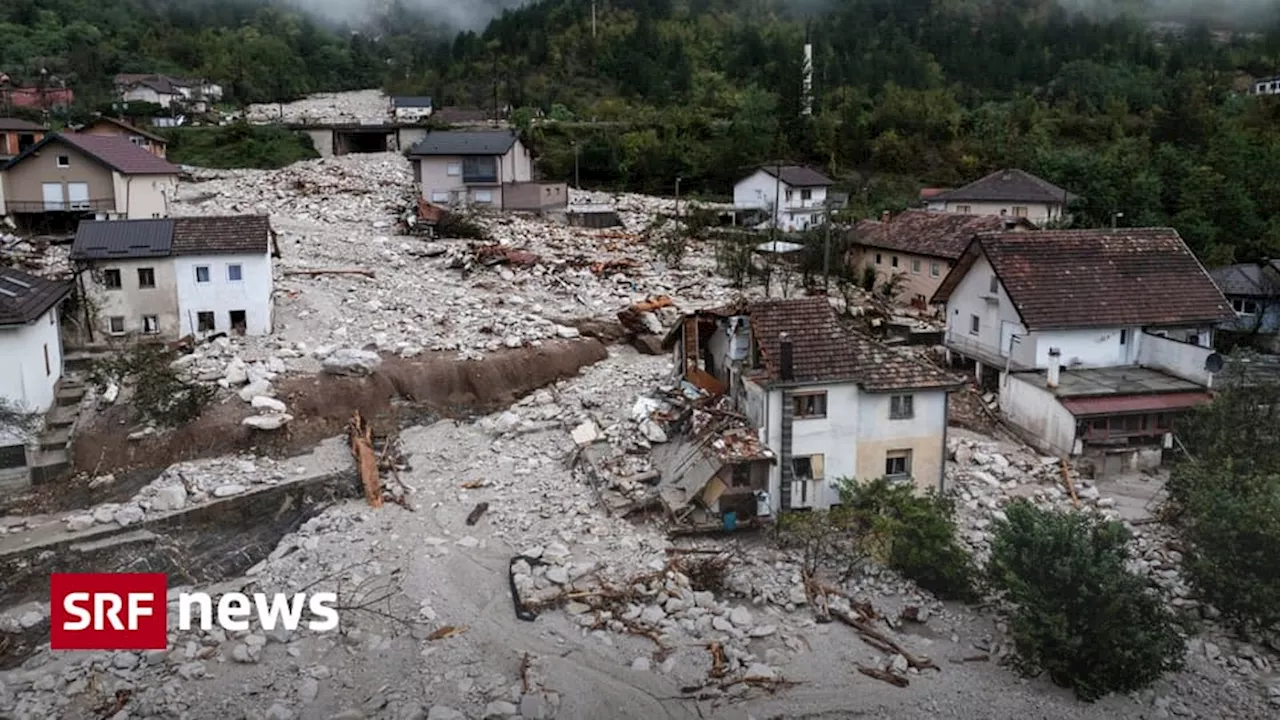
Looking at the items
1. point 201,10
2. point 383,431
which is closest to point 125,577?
point 383,431

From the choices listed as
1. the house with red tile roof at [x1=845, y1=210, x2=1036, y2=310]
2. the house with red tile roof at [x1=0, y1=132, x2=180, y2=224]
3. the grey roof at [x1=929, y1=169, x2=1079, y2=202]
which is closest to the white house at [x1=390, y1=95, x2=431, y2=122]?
the house with red tile roof at [x1=0, y1=132, x2=180, y2=224]

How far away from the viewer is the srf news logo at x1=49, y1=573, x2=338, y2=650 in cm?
1445

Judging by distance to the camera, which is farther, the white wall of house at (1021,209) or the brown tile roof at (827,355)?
the white wall of house at (1021,209)

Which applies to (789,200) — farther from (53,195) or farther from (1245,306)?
(53,195)

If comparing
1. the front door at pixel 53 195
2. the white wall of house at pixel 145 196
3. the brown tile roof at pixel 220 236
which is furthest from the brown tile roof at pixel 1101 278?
the front door at pixel 53 195

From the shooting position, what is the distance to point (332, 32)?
12569 cm

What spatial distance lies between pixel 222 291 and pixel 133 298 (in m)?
2.22

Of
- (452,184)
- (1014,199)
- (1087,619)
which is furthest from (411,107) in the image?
(1087,619)

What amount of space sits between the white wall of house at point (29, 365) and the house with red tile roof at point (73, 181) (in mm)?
18157

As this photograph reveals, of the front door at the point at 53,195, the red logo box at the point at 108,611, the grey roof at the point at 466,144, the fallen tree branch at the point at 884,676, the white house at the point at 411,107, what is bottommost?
the fallen tree branch at the point at 884,676

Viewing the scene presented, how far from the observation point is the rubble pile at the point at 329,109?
→ 7050 centimetres

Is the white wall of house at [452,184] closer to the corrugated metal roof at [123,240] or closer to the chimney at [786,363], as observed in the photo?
the corrugated metal roof at [123,240]

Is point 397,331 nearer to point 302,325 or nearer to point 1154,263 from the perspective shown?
point 302,325

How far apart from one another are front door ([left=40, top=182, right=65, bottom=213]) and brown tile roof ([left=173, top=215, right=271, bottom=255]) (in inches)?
595
